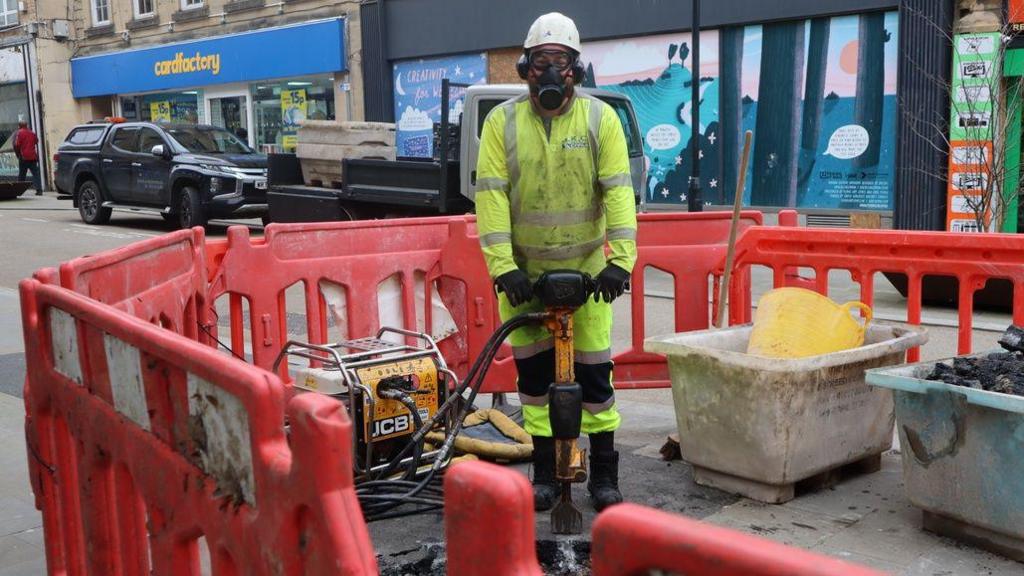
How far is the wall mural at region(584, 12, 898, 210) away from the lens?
15.2 m

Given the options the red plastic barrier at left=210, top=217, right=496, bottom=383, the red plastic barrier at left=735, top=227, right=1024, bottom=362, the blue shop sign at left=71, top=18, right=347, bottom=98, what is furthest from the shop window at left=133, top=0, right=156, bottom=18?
the red plastic barrier at left=735, top=227, right=1024, bottom=362

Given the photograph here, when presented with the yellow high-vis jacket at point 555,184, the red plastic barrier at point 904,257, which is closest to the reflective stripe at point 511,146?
the yellow high-vis jacket at point 555,184

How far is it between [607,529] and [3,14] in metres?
37.5

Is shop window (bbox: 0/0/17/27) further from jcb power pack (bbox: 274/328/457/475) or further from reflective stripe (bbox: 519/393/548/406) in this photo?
reflective stripe (bbox: 519/393/548/406)

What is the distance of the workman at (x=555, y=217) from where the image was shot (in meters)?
4.25

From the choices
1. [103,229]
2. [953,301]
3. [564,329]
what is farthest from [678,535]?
[103,229]

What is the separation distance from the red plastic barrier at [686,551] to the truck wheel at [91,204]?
20059 millimetres

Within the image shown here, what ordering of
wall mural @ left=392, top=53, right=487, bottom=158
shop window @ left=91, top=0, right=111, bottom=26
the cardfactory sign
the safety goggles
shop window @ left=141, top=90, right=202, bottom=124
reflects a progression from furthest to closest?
shop window @ left=91, top=0, right=111, bottom=26, shop window @ left=141, top=90, right=202, bottom=124, the cardfactory sign, wall mural @ left=392, top=53, right=487, bottom=158, the safety goggles

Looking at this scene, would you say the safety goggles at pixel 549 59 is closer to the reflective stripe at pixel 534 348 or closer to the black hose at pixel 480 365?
the black hose at pixel 480 365

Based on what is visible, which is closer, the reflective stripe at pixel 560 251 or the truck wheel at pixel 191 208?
the reflective stripe at pixel 560 251

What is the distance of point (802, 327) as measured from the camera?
15.2ft

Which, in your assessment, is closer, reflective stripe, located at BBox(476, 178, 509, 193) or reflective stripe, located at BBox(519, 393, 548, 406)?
reflective stripe, located at BBox(476, 178, 509, 193)

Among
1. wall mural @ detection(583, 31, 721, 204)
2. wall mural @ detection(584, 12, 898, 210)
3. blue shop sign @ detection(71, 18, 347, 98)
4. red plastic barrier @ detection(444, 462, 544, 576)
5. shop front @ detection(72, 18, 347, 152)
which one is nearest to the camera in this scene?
red plastic barrier @ detection(444, 462, 544, 576)

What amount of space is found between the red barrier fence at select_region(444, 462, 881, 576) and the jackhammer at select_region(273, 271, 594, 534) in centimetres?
261
